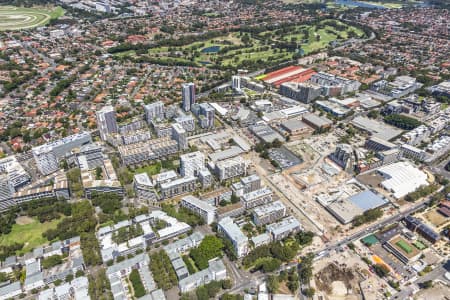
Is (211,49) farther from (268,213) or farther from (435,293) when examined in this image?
(435,293)

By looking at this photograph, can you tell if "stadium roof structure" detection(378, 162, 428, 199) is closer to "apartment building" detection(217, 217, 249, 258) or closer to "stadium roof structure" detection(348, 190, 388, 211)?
"stadium roof structure" detection(348, 190, 388, 211)

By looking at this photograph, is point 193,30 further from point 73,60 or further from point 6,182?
point 6,182

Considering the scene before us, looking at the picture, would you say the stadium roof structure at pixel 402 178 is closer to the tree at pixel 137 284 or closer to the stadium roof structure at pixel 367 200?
the stadium roof structure at pixel 367 200

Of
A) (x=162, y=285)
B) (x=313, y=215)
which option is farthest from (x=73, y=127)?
(x=313, y=215)

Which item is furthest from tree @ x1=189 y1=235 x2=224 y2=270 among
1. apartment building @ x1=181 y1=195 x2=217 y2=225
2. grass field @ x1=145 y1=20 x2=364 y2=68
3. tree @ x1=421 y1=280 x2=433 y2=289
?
grass field @ x1=145 y1=20 x2=364 y2=68

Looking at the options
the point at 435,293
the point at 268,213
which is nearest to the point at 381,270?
the point at 435,293
